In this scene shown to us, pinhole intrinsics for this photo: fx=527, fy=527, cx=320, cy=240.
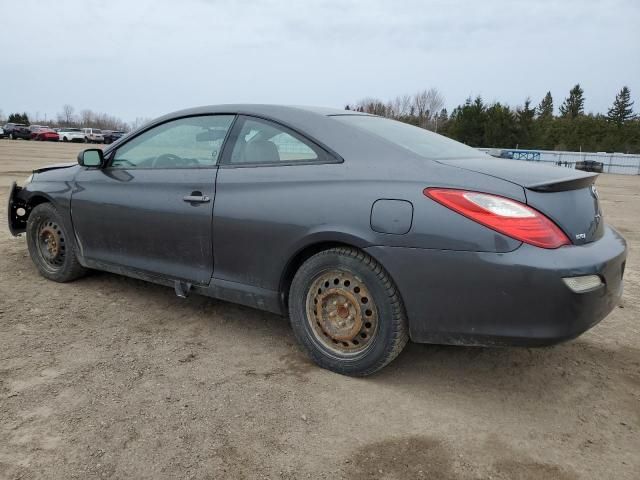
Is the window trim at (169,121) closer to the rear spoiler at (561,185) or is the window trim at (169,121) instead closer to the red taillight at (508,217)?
the red taillight at (508,217)

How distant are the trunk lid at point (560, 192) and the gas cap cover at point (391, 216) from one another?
0.36m

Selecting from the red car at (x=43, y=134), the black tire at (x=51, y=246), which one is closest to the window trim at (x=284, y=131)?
the black tire at (x=51, y=246)

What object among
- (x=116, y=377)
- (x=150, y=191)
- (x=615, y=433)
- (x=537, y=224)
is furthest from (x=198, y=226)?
(x=615, y=433)

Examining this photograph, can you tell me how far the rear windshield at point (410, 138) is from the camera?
2.98 m

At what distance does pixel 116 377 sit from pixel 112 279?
1899 millimetres

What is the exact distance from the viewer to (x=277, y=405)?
2609 millimetres

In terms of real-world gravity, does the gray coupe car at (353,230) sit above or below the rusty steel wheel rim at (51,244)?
above

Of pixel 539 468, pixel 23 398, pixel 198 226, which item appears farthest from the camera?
pixel 198 226

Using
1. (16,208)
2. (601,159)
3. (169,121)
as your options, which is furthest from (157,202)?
(601,159)

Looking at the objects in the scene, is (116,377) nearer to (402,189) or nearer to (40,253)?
(402,189)

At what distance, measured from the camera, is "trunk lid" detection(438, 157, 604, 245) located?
2469mm

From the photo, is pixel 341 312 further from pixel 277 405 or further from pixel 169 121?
pixel 169 121

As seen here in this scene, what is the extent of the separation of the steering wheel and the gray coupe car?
10 millimetres

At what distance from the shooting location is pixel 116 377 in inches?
112
